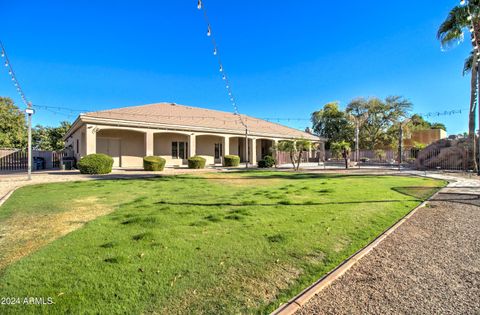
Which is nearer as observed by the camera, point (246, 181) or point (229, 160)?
point (246, 181)

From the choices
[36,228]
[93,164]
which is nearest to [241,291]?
[36,228]

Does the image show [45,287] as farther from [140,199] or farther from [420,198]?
[420,198]

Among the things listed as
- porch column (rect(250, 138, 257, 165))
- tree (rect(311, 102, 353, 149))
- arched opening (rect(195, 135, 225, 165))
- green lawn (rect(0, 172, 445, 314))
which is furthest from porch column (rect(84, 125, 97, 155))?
tree (rect(311, 102, 353, 149))

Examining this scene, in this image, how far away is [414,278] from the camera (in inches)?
107

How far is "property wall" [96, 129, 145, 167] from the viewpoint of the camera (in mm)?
18391

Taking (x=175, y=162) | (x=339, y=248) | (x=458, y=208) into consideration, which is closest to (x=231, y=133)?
(x=175, y=162)

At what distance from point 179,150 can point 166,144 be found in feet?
4.25

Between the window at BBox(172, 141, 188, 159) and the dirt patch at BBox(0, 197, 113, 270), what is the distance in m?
15.7

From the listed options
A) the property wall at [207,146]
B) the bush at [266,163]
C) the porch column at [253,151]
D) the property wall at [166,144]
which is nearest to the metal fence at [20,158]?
the property wall at [166,144]

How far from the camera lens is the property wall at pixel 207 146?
76.8 feet

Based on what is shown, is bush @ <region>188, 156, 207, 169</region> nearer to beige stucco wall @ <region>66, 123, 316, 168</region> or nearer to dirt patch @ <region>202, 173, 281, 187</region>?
beige stucco wall @ <region>66, 123, 316, 168</region>

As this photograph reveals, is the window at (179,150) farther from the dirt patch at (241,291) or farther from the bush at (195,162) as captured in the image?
the dirt patch at (241,291)

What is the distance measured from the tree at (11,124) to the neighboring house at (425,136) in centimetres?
5241

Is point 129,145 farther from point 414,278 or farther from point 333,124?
point 333,124
